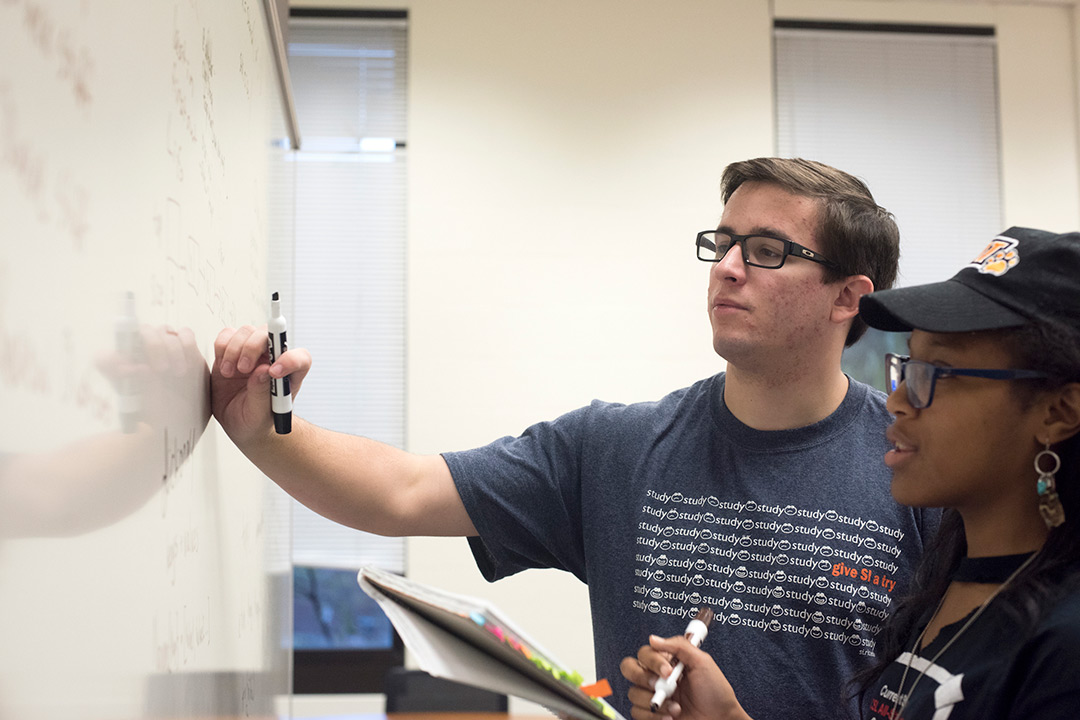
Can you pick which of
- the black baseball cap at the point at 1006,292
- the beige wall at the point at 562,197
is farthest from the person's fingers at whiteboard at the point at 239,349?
the beige wall at the point at 562,197

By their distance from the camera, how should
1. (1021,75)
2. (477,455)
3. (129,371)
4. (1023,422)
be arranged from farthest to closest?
(1021,75) → (477,455) → (1023,422) → (129,371)

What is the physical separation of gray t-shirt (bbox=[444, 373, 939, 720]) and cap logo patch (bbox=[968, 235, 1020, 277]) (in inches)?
19.5

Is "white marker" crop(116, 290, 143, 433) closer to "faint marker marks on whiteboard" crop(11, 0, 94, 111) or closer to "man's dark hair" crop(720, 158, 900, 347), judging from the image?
"faint marker marks on whiteboard" crop(11, 0, 94, 111)

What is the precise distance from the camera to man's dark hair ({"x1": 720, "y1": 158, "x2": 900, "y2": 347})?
1606mm

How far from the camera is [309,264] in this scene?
375cm

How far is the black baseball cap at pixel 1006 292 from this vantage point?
929 mm

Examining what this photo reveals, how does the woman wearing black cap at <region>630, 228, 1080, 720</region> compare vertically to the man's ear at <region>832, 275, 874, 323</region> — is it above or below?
below

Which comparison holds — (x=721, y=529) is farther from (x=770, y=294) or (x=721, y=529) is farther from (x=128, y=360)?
(x=128, y=360)

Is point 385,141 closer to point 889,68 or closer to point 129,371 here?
point 889,68

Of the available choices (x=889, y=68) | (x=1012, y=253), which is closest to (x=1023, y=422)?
(x=1012, y=253)

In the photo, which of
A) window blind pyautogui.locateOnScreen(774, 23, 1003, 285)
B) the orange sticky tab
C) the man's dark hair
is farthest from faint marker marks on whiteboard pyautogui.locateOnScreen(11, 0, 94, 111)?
window blind pyautogui.locateOnScreen(774, 23, 1003, 285)

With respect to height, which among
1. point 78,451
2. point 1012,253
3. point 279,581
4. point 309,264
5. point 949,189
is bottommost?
point 279,581

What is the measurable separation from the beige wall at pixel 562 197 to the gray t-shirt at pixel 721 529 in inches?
78.7

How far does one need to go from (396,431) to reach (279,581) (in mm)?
1713
